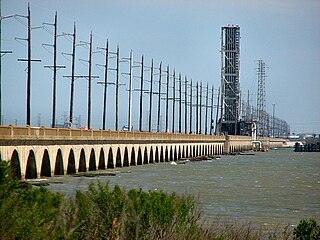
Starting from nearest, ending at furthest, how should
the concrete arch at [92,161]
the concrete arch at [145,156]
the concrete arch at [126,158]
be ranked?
the concrete arch at [92,161], the concrete arch at [126,158], the concrete arch at [145,156]

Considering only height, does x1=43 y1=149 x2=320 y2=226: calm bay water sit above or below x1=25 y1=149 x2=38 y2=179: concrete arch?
below

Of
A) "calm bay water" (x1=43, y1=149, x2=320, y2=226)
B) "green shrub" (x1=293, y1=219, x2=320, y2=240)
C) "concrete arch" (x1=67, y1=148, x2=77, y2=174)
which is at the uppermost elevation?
"concrete arch" (x1=67, y1=148, x2=77, y2=174)

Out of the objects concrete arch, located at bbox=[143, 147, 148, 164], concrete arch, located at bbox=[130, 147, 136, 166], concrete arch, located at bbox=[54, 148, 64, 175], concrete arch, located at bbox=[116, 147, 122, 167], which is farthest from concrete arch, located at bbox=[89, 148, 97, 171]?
concrete arch, located at bbox=[143, 147, 148, 164]

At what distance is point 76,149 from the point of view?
76.2 metres

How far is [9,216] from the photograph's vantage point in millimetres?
18219

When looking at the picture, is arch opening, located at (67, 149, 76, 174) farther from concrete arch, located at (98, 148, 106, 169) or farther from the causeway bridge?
concrete arch, located at (98, 148, 106, 169)

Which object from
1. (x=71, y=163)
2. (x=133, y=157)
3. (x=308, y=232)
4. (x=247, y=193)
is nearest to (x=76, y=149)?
(x=71, y=163)

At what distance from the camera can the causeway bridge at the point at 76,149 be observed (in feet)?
190

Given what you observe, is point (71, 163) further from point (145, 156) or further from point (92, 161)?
point (145, 156)

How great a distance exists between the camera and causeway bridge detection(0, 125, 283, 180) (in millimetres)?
57938

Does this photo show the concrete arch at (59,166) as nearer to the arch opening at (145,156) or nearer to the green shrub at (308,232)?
the arch opening at (145,156)

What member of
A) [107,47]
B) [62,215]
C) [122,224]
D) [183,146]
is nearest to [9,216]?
[62,215]

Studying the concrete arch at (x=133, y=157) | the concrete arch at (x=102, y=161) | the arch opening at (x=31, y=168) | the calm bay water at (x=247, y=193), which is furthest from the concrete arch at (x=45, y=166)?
the concrete arch at (x=133, y=157)

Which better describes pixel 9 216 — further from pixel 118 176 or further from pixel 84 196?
pixel 118 176
